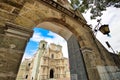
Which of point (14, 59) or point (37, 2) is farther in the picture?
point (37, 2)

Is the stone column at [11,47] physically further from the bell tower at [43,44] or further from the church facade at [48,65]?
the bell tower at [43,44]

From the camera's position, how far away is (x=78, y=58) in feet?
15.2

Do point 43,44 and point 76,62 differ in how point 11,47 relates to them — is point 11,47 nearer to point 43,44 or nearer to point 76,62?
point 76,62

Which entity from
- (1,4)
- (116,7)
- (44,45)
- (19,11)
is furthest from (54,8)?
(44,45)

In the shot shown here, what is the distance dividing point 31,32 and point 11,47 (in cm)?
79

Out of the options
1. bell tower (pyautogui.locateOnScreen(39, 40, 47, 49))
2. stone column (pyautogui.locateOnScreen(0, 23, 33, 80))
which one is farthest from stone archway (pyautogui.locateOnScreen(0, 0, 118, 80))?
bell tower (pyautogui.locateOnScreen(39, 40, 47, 49))

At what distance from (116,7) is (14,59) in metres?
6.06

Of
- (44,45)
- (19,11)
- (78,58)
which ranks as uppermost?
(44,45)

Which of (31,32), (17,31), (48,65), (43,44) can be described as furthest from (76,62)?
(43,44)

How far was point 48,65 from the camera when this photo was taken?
127 ft

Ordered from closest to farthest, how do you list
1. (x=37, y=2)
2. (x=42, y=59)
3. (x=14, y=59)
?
1. (x=14, y=59)
2. (x=37, y=2)
3. (x=42, y=59)

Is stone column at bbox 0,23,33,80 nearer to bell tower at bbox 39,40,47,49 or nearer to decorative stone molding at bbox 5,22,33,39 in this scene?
decorative stone molding at bbox 5,22,33,39

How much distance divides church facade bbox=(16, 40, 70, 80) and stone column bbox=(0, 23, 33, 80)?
34710mm

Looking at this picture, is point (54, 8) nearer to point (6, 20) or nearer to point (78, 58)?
point (6, 20)
